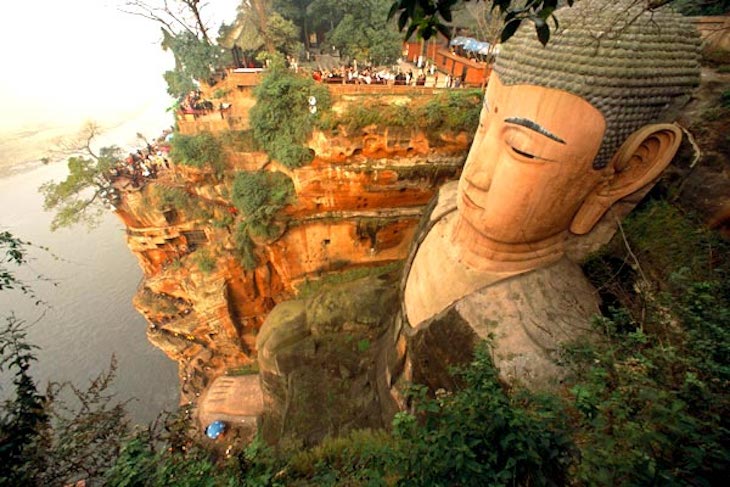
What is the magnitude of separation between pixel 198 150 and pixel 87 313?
1437 cm

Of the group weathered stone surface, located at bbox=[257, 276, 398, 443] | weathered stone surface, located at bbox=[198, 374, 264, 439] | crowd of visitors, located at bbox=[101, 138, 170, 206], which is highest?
crowd of visitors, located at bbox=[101, 138, 170, 206]

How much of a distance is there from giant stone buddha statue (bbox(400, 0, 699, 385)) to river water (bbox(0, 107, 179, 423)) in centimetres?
1343

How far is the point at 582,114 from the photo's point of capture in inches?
140

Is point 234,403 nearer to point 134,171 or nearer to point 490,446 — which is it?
point 134,171

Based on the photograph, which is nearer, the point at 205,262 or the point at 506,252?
the point at 506,252

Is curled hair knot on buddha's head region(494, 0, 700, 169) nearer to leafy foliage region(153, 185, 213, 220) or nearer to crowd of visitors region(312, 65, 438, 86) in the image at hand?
crowd of visitors region(312, 65, 438, 86)

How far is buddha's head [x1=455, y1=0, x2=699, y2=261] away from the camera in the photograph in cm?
344

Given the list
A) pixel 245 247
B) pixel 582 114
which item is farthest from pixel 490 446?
pixel 245 247

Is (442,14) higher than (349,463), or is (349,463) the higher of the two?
(442,14)

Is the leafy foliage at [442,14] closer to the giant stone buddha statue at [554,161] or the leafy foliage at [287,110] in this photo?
the giant stone buddha statue at [554,161]

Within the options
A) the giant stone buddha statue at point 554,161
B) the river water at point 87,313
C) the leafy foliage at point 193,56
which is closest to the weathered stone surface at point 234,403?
the river water at point 87,313

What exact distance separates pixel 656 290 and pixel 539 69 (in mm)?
2573

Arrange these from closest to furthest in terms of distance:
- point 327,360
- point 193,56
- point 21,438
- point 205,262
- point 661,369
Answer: point 661,369 → point 21,438 → point 327,360 → point 205,262 → point 193,56

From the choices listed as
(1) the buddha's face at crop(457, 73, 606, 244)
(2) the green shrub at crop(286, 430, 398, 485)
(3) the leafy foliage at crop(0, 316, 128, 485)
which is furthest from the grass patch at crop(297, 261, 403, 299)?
(3) the leafy foliage at crop(0, 316, 128, 485)
